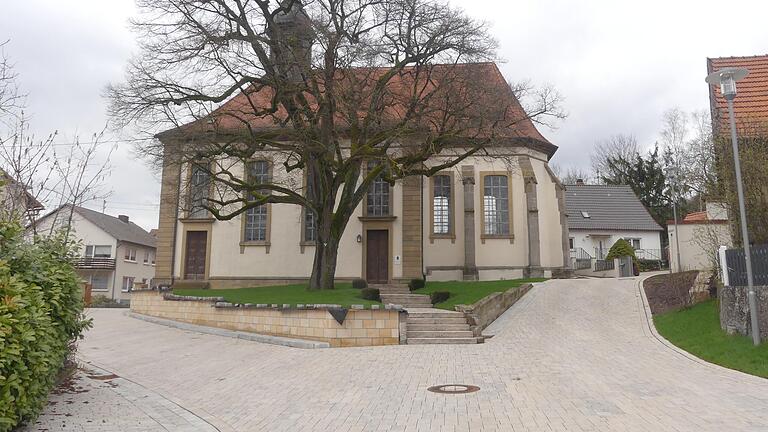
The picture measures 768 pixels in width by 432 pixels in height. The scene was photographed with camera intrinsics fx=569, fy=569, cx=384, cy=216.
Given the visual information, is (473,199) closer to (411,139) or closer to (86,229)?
(411,139)

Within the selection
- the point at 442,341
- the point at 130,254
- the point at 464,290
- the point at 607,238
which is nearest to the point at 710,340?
the point at 442,341

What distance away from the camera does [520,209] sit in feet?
95.3

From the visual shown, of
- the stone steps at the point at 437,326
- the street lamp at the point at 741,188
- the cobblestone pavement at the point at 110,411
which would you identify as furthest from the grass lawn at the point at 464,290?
the cobblestone pavement at the point at 110,411

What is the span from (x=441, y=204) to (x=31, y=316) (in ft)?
79.0

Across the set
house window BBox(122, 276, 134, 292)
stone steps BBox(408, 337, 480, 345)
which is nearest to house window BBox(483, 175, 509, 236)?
stone steps BBox(408, 337, 480, 345)

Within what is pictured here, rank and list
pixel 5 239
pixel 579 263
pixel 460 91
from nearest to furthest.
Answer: pixel 5 239 → pixel 460 91 → pixel 579 263

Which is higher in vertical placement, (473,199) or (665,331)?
(473,199)

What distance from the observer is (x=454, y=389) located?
9133mm

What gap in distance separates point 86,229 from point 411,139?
122 ft

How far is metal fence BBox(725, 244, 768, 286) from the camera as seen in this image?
12016 millimetres

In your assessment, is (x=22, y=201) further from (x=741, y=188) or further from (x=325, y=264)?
(x=741, y=188)

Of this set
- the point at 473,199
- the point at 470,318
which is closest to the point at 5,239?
the point at 470,318

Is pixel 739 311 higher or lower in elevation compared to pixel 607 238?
lower

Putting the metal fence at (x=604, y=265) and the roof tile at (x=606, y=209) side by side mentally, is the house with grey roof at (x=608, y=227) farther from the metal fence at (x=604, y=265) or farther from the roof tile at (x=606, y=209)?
the metal fence at (x=604, y=265)
